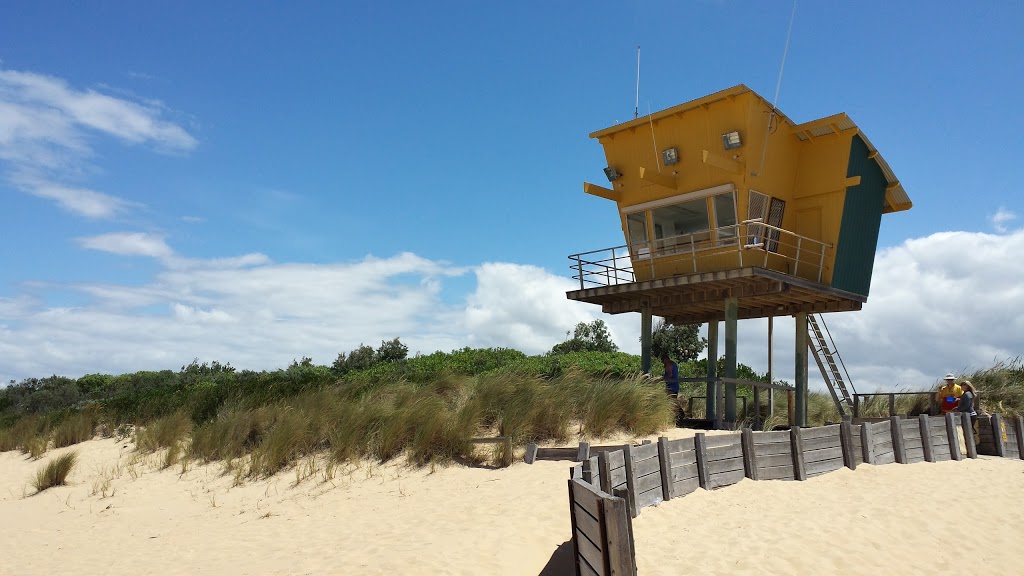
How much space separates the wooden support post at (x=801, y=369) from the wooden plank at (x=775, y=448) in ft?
27.3

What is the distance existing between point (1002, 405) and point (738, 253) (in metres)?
12.9

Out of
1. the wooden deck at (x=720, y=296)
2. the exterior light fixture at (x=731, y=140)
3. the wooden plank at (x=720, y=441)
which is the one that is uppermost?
the exterior light fixture at (x=731, y=140)

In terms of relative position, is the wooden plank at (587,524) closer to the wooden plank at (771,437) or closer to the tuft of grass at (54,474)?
the wooden plank at (771,437)

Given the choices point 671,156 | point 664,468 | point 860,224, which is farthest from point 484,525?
point 860,224

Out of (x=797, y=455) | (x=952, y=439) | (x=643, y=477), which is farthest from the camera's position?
(x=952, y=439)

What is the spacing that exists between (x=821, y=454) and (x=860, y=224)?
9.74m

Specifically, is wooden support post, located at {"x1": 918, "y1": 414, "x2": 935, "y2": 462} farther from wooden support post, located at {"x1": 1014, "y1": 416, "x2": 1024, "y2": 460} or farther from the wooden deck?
the wooden deck

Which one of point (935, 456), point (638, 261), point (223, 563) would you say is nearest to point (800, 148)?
point (638, 261)

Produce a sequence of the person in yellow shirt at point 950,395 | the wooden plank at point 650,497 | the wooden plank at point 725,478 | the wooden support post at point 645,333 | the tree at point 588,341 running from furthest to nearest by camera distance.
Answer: the tree at point 588,341
the wooden support post at point 645,333
the person in yellow shirt at point 950,395
the wooden plank at point 725,478
the wooden plank at point 650,497

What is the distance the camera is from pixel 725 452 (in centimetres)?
1187

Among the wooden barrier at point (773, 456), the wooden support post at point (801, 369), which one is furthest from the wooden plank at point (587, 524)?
the wooden support post at point (801, 369)

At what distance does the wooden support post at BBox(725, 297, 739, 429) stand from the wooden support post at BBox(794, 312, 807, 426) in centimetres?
262

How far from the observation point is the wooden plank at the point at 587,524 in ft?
20.1

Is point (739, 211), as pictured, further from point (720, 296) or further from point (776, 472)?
point (776, 472)
